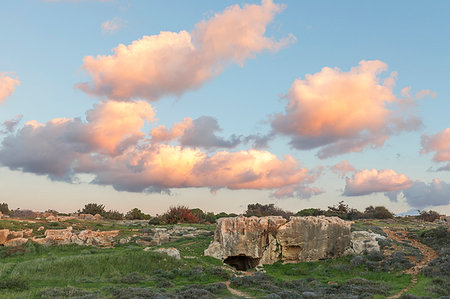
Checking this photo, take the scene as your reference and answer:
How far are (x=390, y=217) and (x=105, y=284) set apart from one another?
6293 cm

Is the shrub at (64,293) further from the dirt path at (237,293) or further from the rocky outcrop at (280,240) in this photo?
the rocky outcrop at (280,240)

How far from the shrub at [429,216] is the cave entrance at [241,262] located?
50.1 metres

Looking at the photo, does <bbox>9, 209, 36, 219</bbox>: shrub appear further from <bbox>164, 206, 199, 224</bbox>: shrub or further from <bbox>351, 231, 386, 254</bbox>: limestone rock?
<bbox>351, 231, 386, 254</bbox>: limestone rock

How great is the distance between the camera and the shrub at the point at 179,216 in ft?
189

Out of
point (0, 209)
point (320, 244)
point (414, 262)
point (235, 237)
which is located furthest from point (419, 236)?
point (0, 209)

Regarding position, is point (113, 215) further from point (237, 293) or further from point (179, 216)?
point (237, 293)

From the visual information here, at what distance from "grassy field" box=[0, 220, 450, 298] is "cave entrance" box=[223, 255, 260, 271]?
2.43 metres

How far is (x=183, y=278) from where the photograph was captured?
81.1 feet

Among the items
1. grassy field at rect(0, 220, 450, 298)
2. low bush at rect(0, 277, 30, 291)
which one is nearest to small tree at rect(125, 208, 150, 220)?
grassy field at rect(0, 220, 450, 298)

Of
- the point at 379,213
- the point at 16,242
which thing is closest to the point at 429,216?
the point at 379,213

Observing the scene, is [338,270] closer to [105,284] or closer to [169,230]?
[105,284]

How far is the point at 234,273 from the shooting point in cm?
2688

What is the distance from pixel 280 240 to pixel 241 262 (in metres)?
4.37

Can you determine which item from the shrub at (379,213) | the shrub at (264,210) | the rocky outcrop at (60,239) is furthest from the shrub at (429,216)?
the rocky outcrop at (60,239)
